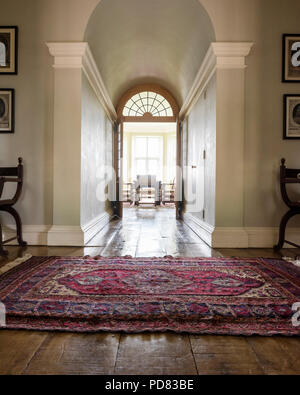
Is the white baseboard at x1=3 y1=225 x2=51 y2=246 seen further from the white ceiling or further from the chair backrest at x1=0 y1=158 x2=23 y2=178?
the white ceiling

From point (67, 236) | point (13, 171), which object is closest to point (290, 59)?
point (67, 236)

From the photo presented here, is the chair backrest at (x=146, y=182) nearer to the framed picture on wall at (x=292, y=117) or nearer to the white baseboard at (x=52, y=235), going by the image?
the white baseboard at (x=52, y=235)

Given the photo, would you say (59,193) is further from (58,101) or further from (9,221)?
(58,101)

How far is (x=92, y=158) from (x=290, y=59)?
109 inches

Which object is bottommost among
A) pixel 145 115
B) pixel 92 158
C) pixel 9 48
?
pixel 92 158

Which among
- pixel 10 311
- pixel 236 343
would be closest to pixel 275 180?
pixel 236 343

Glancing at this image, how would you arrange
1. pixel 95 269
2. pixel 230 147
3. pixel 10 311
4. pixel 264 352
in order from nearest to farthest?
1. pixel 264 352
2. pixel 10 311
3. pixel 95 269
4. pixel 230 147

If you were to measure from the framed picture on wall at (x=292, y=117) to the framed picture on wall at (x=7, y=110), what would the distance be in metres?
3.11

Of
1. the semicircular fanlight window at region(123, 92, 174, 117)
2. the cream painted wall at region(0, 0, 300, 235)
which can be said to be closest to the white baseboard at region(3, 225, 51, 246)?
the cream painted wall at region(0, 0, 300, 235)

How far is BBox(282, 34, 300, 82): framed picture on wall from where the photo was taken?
332cm

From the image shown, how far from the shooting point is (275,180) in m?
3.34

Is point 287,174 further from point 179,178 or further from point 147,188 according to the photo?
point 147,188

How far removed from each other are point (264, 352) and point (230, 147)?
2.49 metres

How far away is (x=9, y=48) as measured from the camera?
337 cm
